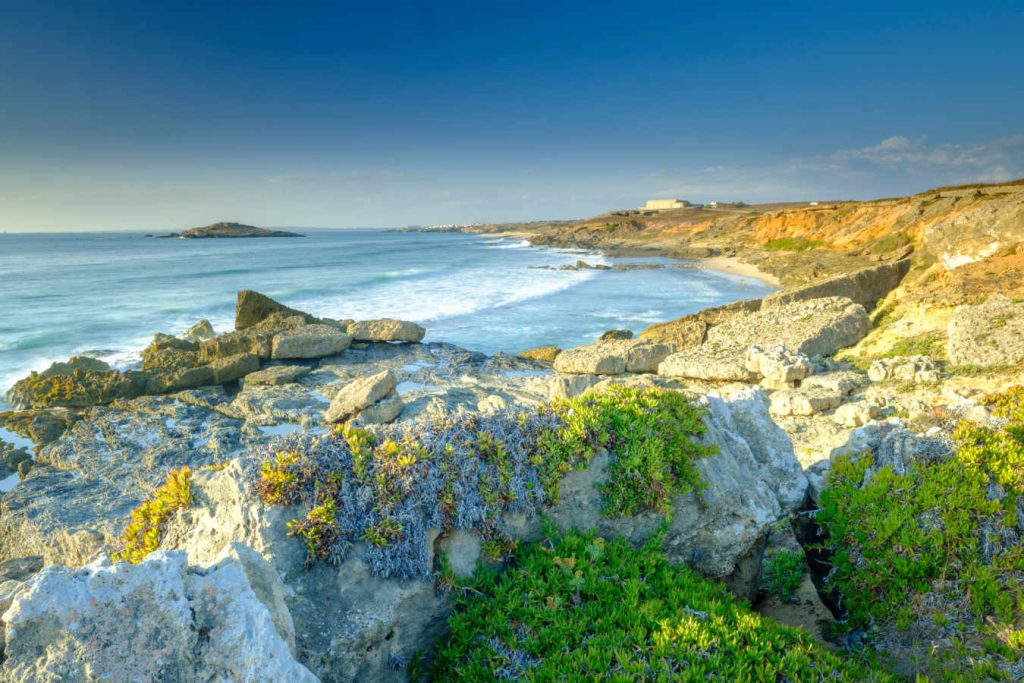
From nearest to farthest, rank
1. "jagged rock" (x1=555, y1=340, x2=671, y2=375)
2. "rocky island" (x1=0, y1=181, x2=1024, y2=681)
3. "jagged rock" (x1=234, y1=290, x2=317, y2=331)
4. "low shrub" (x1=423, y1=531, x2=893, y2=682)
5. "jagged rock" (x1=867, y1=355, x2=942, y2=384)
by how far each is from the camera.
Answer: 1. "rocky island" (x1=0, y1=181, x2=1024, y2=681)
2. "low shrub" (x1=423, y1=531, x2=893, y2=682)
3. "jagged rock" (x1=867, y1=355, x2=942, y2=384)
4. "jagged rock" (x1=555, y1=340, x2=671, y2=375)
5. "jagged rock" (x1=234, y1=290, x2=317, y2=331)

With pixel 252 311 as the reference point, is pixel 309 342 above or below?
below

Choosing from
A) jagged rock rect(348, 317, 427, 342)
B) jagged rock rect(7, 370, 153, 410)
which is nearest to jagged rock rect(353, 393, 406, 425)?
jagged rock rect(7, 370, 153, 410)

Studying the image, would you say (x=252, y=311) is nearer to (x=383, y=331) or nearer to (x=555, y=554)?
(x=383, y=331)

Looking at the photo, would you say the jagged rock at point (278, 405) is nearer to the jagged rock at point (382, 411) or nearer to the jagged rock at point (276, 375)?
the jagged rock at point (276, 375)

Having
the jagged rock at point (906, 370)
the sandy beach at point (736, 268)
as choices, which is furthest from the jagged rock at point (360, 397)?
the sandy beach at point (736, 268)

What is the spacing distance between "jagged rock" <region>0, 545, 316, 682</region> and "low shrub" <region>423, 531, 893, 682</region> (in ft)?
4.70

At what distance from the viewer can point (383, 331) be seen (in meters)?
21.2

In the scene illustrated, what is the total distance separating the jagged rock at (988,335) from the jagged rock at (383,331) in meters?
17.1

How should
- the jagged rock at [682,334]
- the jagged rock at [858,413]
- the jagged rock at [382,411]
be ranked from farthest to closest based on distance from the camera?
the jagged rock at [682,334] < the jagged rock at [382,411] < the jagged rock at [858,413]

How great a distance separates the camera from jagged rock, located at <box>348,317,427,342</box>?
2102 cm

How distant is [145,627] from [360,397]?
972 cm

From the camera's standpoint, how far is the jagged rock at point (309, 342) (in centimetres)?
1839

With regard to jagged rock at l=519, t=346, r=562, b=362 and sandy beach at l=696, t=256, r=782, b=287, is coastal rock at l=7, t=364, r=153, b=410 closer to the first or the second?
jagged rock at l=519, t=346, r=562, b=362

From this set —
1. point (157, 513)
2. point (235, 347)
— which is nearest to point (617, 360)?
point (235, 347)
